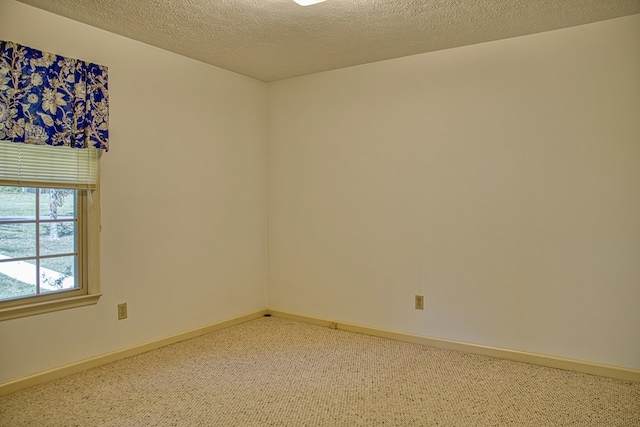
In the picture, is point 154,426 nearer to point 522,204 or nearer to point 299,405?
point 299,405

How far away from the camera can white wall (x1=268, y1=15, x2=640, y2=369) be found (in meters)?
2.85

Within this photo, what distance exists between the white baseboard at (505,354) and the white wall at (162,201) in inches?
43.4

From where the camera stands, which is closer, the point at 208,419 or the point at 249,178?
the point at 208,419

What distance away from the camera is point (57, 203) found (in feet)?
9.41

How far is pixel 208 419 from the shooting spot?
227 centimetres

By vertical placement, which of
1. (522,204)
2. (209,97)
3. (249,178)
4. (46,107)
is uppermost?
(209,97)

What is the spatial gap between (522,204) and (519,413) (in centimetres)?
143

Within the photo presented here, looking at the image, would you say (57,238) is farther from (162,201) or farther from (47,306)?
(162,201)

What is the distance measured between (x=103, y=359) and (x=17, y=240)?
977 millimetres

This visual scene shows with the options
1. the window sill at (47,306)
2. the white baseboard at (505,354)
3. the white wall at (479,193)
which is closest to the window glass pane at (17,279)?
the window sill at (47,306)

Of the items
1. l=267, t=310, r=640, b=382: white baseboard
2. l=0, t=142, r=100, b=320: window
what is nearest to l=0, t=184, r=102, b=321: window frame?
l=0, t=142, r=100, b=320: window

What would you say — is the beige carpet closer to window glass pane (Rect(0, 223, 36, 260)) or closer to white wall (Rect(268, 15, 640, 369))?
white wall (Rect(268, 15, 640, 369))

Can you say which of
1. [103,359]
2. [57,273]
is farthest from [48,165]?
[103,359]

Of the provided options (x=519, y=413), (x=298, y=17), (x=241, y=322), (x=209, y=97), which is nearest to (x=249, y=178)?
(x=209, y=97)
